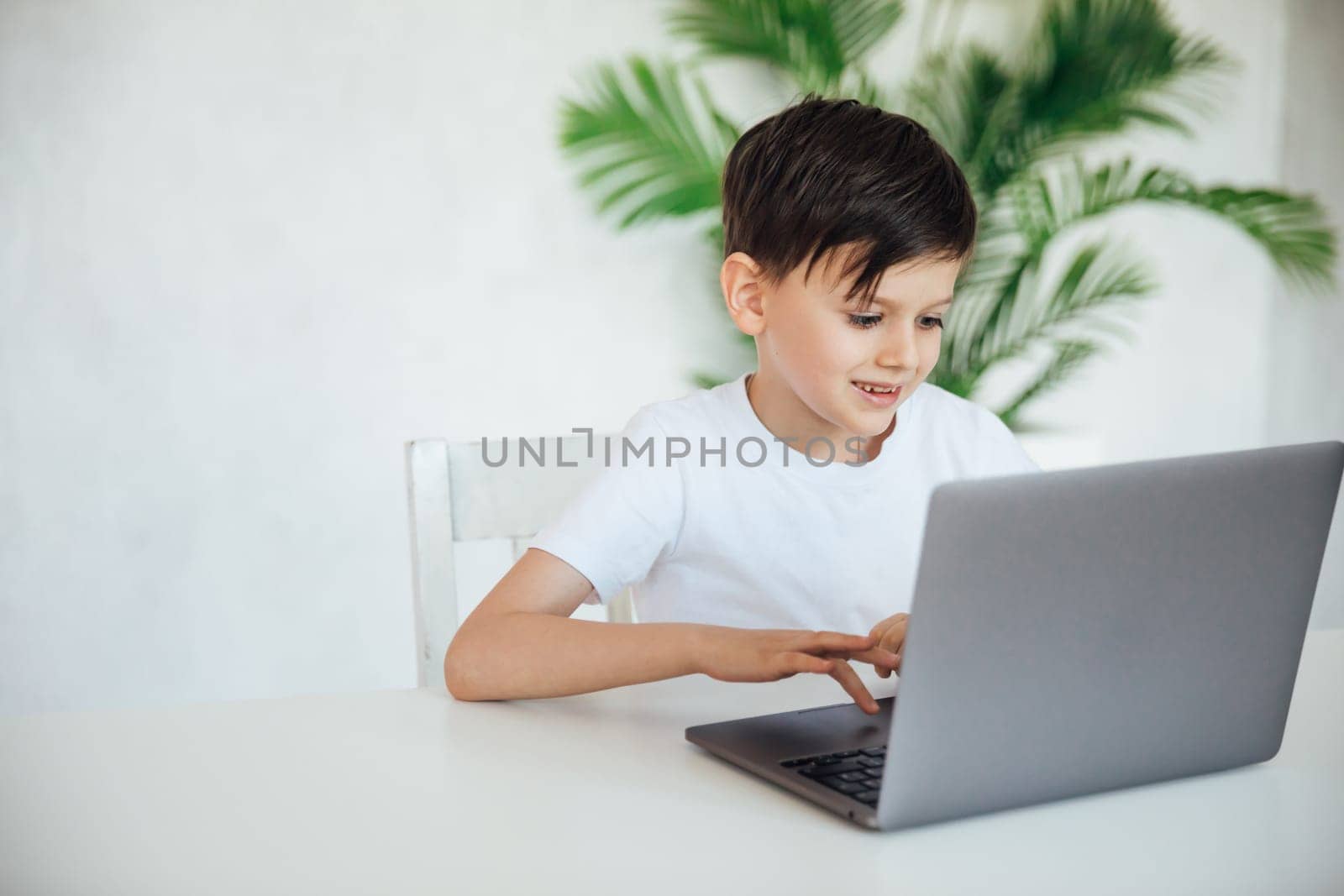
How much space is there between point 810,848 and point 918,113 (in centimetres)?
216

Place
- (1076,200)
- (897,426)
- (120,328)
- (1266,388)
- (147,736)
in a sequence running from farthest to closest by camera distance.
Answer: (1266,388) → (1076,200) → (120,328) → (897,426) → (147,736)

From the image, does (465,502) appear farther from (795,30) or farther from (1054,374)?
(1054,374)

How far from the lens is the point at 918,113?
257 centimetres

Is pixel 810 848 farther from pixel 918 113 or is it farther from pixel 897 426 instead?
pixel 918 113

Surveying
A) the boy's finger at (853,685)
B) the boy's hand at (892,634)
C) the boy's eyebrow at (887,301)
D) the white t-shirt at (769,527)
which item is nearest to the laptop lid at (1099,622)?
the boy's finger at (853,685)

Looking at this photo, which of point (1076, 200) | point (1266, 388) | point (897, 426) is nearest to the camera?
point (897, 426)

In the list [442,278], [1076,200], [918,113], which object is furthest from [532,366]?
[1076,200]

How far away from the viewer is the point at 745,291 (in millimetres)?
1166

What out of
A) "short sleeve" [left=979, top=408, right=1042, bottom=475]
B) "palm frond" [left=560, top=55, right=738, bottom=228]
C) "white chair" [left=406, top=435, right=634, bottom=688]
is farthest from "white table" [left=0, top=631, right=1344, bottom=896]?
"palm frond" [left=560, top=55, right=738, bottom=228]

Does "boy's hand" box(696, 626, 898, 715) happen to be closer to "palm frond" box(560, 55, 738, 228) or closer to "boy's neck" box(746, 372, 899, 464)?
"boy's neck" box(746, 372, 899, 464)

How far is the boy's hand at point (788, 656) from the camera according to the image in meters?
0.83

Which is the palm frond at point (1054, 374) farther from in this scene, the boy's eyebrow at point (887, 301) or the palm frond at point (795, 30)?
the boy's eyebrow at point (887, 301)

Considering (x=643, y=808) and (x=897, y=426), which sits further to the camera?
(x=897, y=426)

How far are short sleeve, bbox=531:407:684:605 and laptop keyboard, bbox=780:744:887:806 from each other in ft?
1.24
